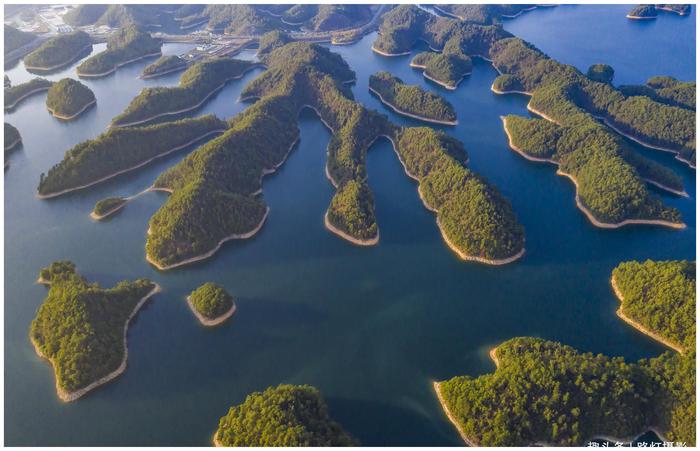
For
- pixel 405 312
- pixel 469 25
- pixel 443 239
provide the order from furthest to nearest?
pixel 469 25 < pixel 443 239 < pixel 405 312

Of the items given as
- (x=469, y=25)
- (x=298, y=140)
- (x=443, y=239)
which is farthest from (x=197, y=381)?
(x=469, y=25)

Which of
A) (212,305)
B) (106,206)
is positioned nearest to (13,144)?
(106,206)

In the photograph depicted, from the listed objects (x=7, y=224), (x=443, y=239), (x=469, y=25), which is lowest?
(x=7, y=224)

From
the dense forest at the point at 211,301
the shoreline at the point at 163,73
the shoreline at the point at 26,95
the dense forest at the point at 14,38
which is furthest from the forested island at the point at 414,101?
the dense forest at the point at 14,38

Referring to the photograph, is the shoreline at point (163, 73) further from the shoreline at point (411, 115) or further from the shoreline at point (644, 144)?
the shoreline at point (644, 144)

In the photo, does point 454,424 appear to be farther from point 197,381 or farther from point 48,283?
point 48,283

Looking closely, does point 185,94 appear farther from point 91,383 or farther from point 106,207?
point 91,383
